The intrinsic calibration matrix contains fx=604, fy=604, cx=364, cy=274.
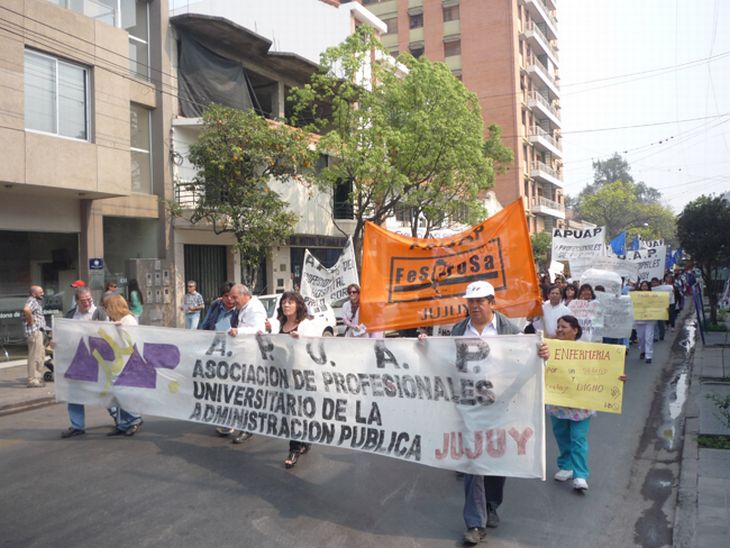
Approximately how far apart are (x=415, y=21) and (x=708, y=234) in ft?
130

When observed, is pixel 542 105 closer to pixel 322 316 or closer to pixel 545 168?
pixel 545 168

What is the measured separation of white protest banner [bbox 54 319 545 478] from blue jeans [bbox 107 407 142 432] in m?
0.39

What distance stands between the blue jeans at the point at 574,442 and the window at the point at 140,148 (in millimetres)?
15640

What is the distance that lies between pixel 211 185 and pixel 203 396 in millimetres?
11812

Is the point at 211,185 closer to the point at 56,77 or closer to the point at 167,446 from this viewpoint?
the point at 56,77

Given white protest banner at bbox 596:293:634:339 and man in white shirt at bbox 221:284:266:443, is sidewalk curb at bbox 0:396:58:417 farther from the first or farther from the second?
white protest banner at bbox 596:293:634:339

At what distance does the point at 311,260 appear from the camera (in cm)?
1152

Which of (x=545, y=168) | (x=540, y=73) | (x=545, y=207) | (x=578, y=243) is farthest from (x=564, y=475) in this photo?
(x=540, y=73)

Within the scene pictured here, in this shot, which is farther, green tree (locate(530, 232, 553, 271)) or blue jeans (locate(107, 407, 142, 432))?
green tree (locate(530, 232, 553, 271))

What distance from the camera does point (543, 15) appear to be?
5516 cm

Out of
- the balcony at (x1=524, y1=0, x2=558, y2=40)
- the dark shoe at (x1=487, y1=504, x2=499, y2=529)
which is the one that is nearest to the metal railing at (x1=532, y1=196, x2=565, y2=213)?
the balcony at (x1=524, y1=0, x2=558, y2=40)

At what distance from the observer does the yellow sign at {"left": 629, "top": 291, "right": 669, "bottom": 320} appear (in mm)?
12258

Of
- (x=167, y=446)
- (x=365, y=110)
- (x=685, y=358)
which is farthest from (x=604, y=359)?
(x=365, y=110)

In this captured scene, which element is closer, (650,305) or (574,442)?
(574,442)
